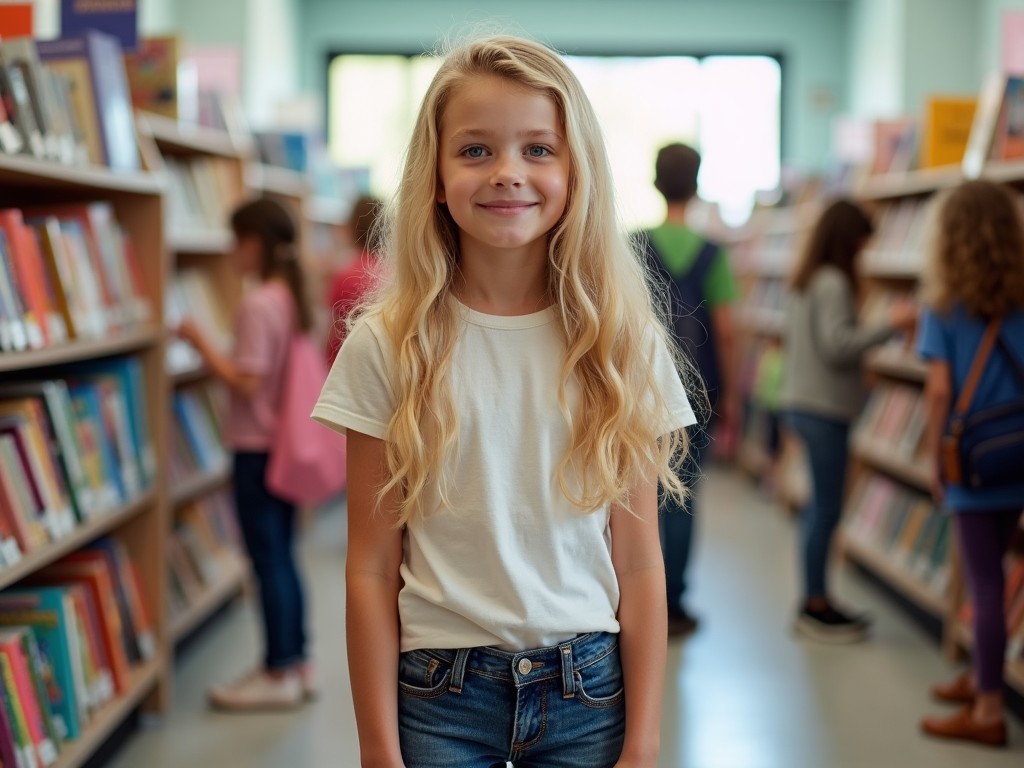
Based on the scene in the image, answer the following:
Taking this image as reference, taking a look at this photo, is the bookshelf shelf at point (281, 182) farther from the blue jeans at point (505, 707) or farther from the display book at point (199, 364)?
the blue jeans at point (505, 707)

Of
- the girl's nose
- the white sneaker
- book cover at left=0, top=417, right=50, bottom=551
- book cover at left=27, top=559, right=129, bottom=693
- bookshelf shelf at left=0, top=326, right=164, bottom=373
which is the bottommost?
the white sneaker

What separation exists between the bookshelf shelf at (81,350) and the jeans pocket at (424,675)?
45.0 inches

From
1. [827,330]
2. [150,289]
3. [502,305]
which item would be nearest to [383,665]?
[502,305]

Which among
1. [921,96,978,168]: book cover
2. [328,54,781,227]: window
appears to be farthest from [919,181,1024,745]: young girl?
[328,54,781,227]: window

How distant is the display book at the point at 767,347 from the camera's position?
6.46 meters

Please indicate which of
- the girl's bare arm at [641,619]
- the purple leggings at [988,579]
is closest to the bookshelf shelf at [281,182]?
the purple leggings at [988,579]

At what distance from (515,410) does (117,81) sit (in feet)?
6.59

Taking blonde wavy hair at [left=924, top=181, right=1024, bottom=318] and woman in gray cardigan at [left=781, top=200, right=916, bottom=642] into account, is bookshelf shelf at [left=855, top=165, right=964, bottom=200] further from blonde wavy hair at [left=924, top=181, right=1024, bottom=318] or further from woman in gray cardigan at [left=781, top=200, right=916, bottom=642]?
blonde wavy hair at [left=924, top=181, right=1024, bottom=318]

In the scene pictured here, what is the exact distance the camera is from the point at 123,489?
2.87 meters

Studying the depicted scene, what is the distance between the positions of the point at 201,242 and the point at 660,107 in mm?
6885

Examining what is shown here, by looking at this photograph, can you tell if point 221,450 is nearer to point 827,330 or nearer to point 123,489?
point 123,489

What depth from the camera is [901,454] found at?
423 centimetres

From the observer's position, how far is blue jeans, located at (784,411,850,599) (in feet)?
12.7

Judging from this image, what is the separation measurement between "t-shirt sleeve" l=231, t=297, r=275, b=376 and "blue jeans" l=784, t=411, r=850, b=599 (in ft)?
5.91
